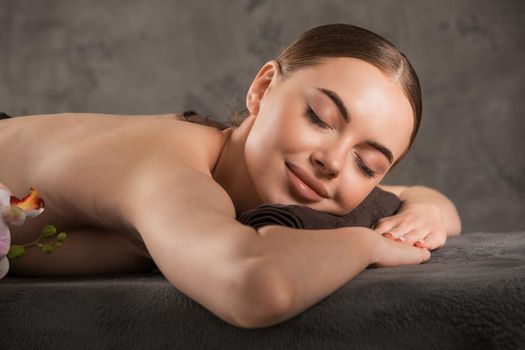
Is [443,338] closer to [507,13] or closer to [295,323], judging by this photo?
[295,323]

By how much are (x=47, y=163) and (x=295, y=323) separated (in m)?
0.63

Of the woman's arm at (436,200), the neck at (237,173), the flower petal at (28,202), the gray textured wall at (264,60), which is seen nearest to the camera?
the flower petal at (28,202)

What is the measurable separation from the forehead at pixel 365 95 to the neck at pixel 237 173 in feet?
0.52

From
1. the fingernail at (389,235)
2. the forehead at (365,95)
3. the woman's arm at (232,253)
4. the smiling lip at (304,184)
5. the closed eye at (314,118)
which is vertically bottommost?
the fingernail at (389,235)

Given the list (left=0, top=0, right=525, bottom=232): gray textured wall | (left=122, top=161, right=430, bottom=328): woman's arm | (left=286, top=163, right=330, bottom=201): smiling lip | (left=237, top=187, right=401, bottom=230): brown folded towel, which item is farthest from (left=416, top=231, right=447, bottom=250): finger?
(left=0, top=0, right=525, bottom=232): gray textured wall

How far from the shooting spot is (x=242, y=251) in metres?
0.93

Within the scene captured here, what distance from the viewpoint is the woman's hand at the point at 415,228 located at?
59.7 inches

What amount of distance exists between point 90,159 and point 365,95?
0.48m

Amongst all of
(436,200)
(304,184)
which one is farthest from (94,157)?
(436,200)

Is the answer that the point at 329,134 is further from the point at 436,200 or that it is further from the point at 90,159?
the point at 436,200

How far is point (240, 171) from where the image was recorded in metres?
1.48

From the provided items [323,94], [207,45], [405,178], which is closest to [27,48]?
[207,45]

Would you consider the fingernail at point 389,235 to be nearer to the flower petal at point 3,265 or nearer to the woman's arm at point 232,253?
the woman's arm at point 232,253

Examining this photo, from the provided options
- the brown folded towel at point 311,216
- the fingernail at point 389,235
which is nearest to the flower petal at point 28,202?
the brown folded towel at point 311,216
